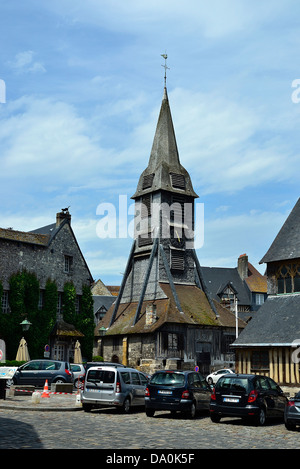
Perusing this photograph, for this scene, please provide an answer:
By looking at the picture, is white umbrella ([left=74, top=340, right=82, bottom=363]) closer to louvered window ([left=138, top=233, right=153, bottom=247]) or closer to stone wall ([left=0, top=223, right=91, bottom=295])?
stone wall ([left=0, top=223, right=91, bottom=295])

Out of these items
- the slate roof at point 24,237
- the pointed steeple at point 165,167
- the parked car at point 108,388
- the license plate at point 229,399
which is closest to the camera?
the license plate at point 229,399

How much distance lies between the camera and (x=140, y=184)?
180ft

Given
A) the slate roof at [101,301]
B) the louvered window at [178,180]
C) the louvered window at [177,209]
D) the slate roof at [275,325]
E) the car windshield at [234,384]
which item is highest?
the louvered window at [178,180]

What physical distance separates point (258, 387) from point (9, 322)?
80.1 feet

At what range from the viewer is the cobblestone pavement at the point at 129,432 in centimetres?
1145

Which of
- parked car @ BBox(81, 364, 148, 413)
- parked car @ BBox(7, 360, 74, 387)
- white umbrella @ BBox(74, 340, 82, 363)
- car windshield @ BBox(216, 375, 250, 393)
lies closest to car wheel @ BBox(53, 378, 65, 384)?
parked car @ BBox(7, 360, 74, 387)

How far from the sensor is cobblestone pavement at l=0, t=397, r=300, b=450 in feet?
37.6

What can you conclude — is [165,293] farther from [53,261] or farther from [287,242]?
[287,242]

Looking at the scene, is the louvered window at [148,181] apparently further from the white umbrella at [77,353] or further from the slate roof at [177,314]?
the white umbrella at [77,353]

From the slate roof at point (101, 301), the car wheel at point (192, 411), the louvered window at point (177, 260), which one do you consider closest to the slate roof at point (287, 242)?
the car wheel at point (192, 411)

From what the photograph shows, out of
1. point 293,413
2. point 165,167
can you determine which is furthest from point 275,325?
point 165,167

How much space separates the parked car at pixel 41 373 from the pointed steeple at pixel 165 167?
26.7m

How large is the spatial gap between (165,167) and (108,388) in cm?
3678
